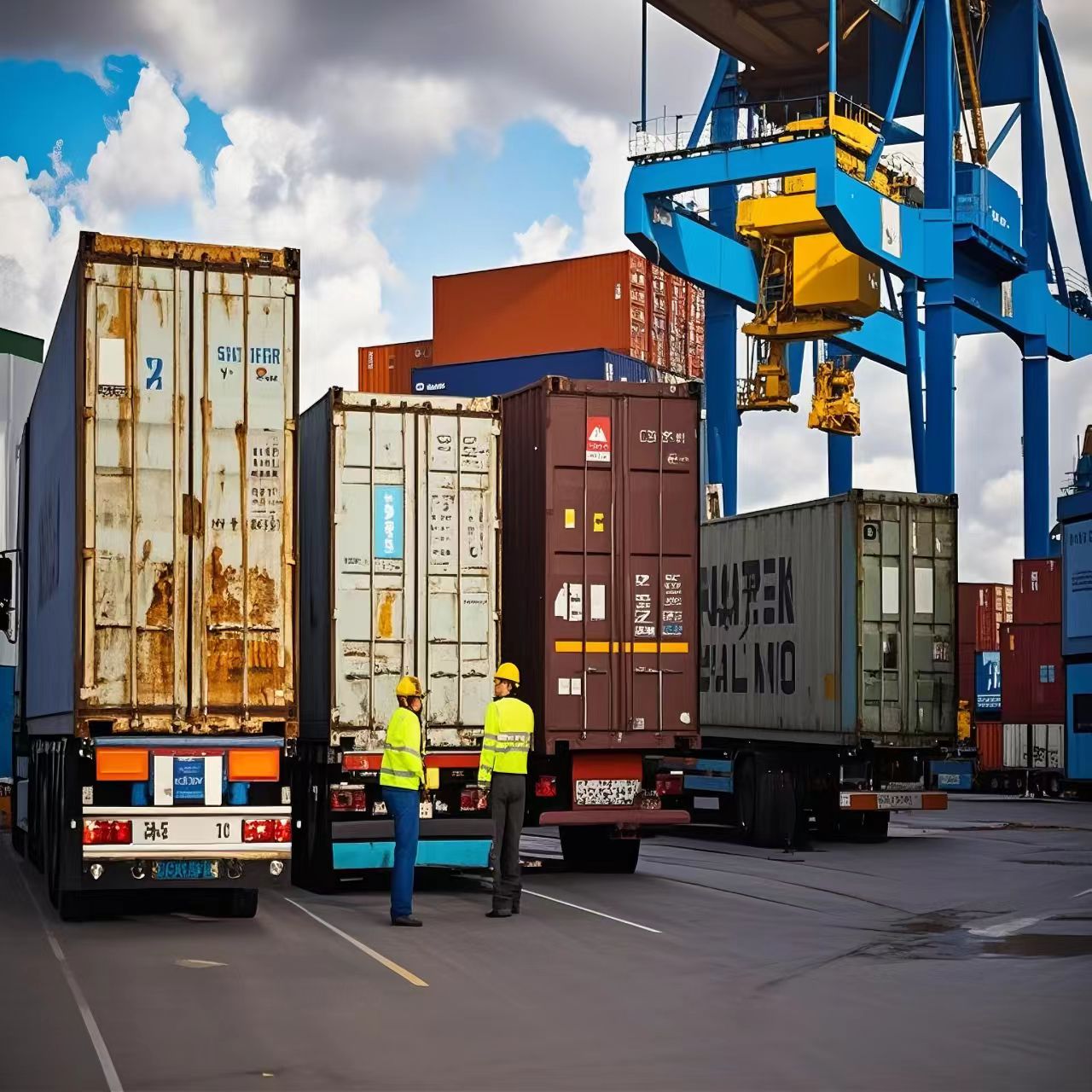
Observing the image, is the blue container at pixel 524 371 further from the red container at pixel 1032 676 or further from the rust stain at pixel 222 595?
the rust stain at pixel 222 595

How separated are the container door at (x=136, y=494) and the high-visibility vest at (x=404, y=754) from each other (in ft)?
5.15

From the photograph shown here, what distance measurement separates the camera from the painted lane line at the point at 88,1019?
308 inches

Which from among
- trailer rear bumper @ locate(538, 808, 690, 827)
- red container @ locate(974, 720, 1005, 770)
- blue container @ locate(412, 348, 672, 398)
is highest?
blue container @ locate(412, 348, 672, 398)

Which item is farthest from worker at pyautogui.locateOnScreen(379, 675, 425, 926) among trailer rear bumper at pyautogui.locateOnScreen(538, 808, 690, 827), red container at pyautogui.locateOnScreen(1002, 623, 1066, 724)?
red container at pyautogui.locateOnScreen(1002, 623, 1066, 724)

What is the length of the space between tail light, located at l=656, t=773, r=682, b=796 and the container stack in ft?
97.9

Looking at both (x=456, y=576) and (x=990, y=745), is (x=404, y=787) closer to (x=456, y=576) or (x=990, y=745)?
(x=456, y=576)

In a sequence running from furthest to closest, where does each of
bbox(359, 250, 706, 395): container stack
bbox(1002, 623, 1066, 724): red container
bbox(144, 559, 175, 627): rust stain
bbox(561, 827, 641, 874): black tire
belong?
bbox(359, 250, 706, 395): container stack
bbox(1002, 623, 1066, 724): red container
bbox(561, 827, 641, 874): black tire
bbox(144, 559, 175, 627): rust stain

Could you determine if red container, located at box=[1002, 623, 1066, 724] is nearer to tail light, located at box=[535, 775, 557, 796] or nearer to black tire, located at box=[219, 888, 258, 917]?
tail light, located at box=[535, 775, 557, 796]

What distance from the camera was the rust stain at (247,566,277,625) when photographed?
44.8 feet

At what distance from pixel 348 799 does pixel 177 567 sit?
→ 3.09 metres

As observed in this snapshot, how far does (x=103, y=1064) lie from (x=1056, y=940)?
289 inches

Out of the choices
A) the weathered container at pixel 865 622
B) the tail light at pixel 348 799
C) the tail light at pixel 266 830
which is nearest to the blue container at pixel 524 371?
the weathered container at pixel 865 622

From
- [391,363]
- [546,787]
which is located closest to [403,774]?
[546,787]

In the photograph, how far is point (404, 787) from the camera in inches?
545
